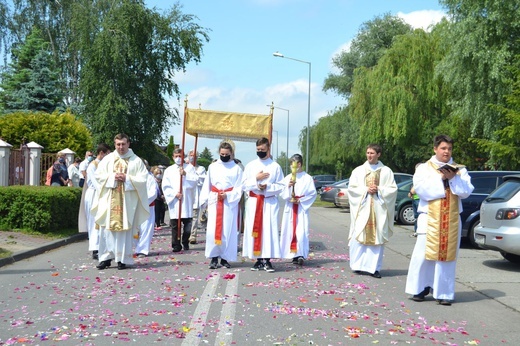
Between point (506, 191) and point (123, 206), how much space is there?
21.9 feet

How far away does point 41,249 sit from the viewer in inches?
524

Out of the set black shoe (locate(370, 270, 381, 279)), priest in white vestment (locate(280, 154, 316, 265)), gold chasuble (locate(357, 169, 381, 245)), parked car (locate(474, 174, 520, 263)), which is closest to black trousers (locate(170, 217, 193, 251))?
priest in white vestment (locate(280, 154, 316, 265))

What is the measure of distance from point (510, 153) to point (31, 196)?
54.4 feet

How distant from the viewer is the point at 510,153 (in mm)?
23750

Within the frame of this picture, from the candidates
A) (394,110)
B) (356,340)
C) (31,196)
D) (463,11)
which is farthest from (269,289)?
(394,110)

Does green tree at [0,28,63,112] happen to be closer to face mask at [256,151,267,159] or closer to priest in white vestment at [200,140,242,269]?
priest in white vestment at [200,140,242,269]

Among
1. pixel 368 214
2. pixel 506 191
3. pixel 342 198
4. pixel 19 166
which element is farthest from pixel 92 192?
pixel 342 198

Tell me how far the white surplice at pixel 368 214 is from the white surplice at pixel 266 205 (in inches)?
49.3

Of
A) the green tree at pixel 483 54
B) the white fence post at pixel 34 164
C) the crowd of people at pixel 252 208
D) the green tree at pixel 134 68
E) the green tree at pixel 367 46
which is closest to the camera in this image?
the crowd of people at pixel 252 208

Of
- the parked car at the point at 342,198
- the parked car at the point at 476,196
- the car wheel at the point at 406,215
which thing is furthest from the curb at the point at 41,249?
the parked car at the point at 342,198

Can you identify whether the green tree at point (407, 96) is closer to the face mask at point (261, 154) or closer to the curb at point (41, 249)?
the curb at point (41, 249)

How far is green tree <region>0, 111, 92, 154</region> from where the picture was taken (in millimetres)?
26594

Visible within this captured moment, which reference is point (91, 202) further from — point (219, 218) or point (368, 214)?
point (368, 214)

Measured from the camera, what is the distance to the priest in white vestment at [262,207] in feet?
36.2
